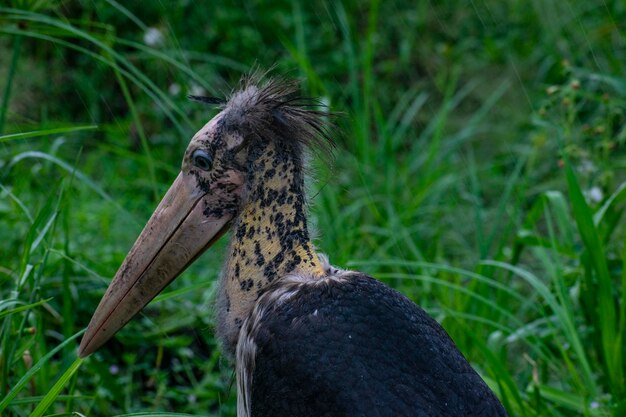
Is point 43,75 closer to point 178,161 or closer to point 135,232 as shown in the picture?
point 178,161

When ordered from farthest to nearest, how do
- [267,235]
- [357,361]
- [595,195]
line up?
[595,195] < [267,235] < [357,361]

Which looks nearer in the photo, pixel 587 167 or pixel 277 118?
pixel 277 118

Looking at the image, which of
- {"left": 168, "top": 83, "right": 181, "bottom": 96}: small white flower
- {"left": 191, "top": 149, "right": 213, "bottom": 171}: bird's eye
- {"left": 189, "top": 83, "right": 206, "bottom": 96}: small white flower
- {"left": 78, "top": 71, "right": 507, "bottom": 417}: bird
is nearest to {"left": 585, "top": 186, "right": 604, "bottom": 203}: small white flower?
{"left": 78, "top": 71, "right": 507, "bottom": 417}: bird

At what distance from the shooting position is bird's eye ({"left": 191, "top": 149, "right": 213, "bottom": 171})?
2896 mm

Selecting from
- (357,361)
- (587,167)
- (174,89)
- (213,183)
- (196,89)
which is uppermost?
(174,89)

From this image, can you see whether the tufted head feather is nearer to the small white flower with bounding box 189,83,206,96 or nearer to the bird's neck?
the bird's neck

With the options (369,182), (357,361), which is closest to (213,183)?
(357,361)

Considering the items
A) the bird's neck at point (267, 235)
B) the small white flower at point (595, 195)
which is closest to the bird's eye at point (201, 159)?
the bird's neck at point (267, 235)

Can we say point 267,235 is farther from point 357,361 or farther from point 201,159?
point 357,361

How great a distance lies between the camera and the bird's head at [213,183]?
285cm

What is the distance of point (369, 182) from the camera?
516 centimetres

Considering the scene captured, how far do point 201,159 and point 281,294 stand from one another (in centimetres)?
50

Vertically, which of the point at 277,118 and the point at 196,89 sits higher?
the point at 196,89

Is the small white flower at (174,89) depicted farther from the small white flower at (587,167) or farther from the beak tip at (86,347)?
the beak tip at (86,347)
